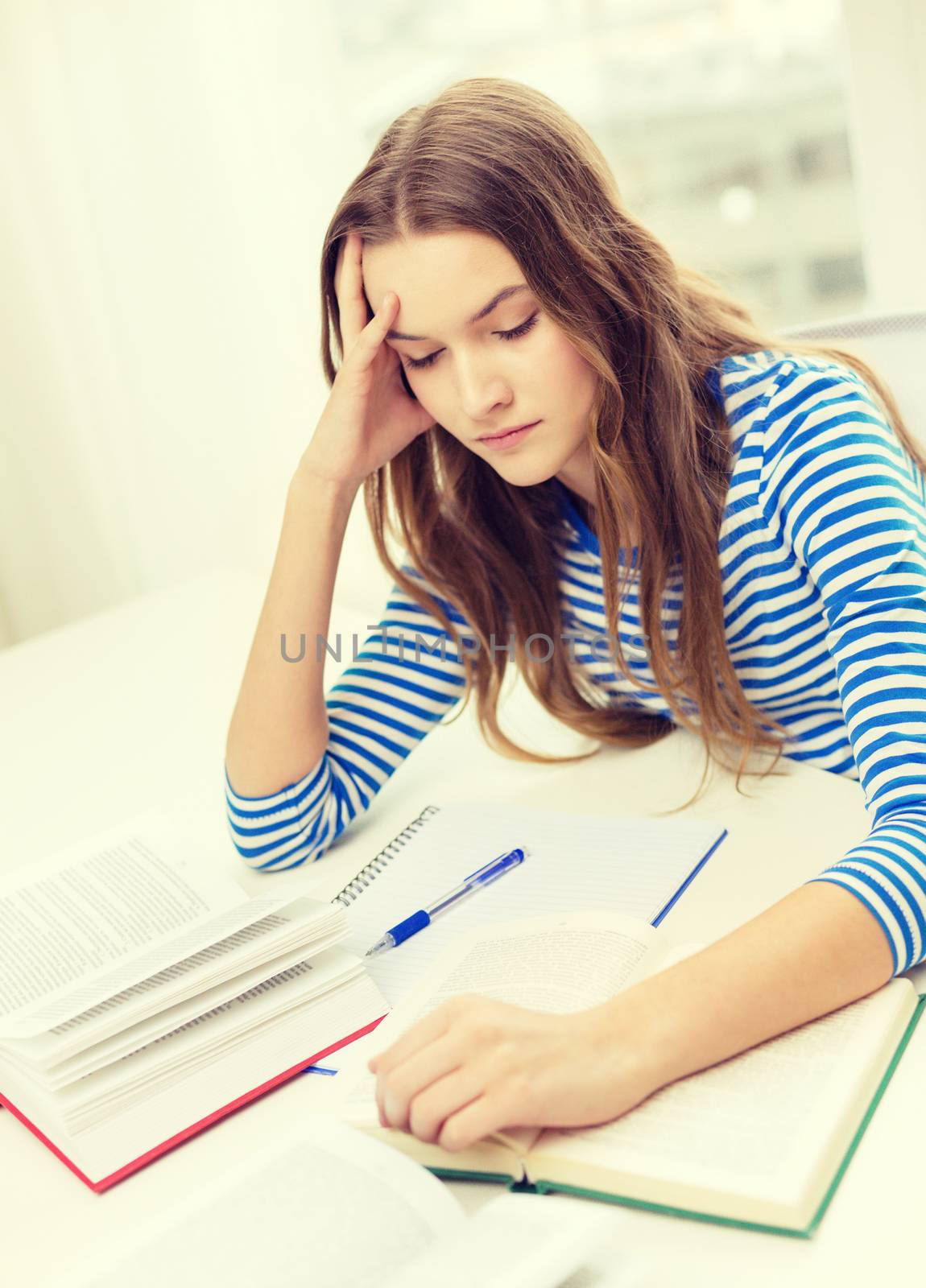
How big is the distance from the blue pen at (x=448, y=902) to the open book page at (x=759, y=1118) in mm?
281

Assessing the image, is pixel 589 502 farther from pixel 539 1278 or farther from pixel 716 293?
pixel 539 1278

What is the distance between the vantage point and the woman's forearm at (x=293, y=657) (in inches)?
43.6

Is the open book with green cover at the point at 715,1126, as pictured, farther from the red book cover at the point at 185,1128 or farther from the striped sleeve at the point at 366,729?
the striped sleeve at the point at 366,729

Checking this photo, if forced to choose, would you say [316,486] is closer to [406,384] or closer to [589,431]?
[406,384]

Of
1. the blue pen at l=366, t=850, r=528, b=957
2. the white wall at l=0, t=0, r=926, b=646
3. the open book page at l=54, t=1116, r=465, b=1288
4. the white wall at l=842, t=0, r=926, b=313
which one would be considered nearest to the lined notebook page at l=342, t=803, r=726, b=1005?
the blue pen at l=366, t=850, r=528, b=957

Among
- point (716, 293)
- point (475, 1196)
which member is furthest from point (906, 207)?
point (475, 1196)

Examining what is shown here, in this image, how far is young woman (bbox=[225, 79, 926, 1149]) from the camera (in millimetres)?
723

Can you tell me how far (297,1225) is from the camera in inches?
22.9

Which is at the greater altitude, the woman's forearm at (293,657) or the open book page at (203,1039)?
the woman's forearm at (293,657)

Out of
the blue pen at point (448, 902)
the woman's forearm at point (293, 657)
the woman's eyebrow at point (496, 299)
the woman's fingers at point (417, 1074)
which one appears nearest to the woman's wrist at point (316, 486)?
the woman's forearm at point (293, 657)

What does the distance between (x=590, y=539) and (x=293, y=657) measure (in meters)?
0.28

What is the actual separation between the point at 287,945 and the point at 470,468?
1.73 ft

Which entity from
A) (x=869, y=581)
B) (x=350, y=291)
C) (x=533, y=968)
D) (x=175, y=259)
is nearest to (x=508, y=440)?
(x=350, y=291)

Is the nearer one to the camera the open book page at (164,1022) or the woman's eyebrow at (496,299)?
the open book page at (164,1022)
